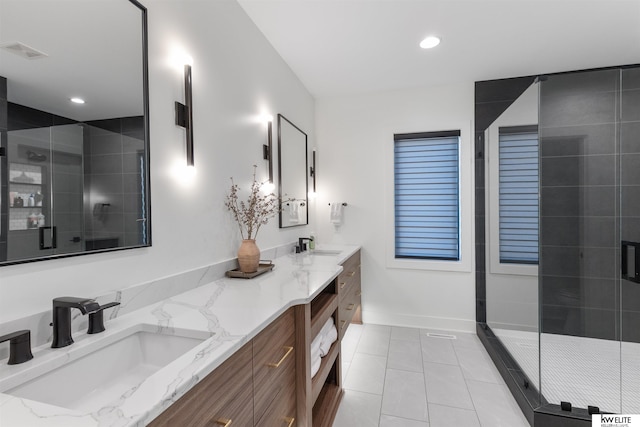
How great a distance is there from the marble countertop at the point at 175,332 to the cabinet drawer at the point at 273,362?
0.08 metres

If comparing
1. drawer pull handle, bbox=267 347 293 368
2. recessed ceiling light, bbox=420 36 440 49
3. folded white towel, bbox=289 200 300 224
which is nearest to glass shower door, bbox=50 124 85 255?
drawer pull handle, bbox=267 347 293 368

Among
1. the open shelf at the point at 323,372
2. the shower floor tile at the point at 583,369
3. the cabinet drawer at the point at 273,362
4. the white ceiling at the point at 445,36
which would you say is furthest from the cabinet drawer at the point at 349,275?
the white ceiling at the point at 445,36

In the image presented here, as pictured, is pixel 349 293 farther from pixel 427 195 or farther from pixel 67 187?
pixel 67 187

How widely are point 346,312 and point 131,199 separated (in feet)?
6.15

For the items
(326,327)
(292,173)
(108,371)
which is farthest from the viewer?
(292,173)

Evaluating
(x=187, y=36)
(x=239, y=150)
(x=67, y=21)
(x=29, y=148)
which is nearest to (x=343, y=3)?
(x=187, y=36)

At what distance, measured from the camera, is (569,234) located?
7.95ft

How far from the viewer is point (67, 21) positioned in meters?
1.01

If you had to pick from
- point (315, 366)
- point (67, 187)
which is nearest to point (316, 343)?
point (315, 366)

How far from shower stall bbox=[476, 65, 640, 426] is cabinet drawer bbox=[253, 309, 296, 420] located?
168 cm

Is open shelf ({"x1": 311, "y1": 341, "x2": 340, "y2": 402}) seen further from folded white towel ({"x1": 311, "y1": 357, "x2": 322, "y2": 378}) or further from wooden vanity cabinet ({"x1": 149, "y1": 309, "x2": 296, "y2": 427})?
wooden vanity cabinet ({"x1": 149, "y1": 309, "x2": 296, "y2": 427})

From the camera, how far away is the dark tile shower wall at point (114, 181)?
1.06 metres

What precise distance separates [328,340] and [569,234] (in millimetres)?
2178

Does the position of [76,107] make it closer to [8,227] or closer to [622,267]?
[8,227]
